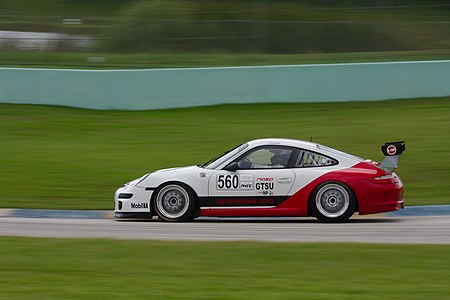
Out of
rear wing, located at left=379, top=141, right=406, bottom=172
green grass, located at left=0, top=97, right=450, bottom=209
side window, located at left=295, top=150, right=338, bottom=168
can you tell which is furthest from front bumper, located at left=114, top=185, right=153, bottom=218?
rear wing, located at left=379, top=141, right=406, bottom=172

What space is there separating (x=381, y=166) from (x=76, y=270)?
5520 millimetres

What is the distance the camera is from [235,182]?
12.9 metres

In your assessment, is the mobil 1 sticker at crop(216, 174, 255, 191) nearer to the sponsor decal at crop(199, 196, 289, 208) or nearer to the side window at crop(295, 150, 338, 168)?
the sponsor decal at crop(199, 196, 289, 208)

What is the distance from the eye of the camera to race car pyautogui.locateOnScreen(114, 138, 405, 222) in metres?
12.7

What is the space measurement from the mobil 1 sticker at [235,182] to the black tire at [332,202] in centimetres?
87

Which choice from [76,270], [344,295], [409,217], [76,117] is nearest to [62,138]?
[76,117]

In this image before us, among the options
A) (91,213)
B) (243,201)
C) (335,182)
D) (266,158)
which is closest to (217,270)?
(243,201)

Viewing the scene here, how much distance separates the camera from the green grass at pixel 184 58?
24.9 m

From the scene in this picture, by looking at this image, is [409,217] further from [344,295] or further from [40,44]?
[40,44]

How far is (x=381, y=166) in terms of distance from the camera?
13148mm

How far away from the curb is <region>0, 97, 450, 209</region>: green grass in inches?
16.5

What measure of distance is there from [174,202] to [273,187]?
1396 mm

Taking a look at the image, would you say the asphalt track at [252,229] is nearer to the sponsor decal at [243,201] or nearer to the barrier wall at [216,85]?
the sponsor decal at [243,201]

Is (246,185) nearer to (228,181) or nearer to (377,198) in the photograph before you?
(228,181)
